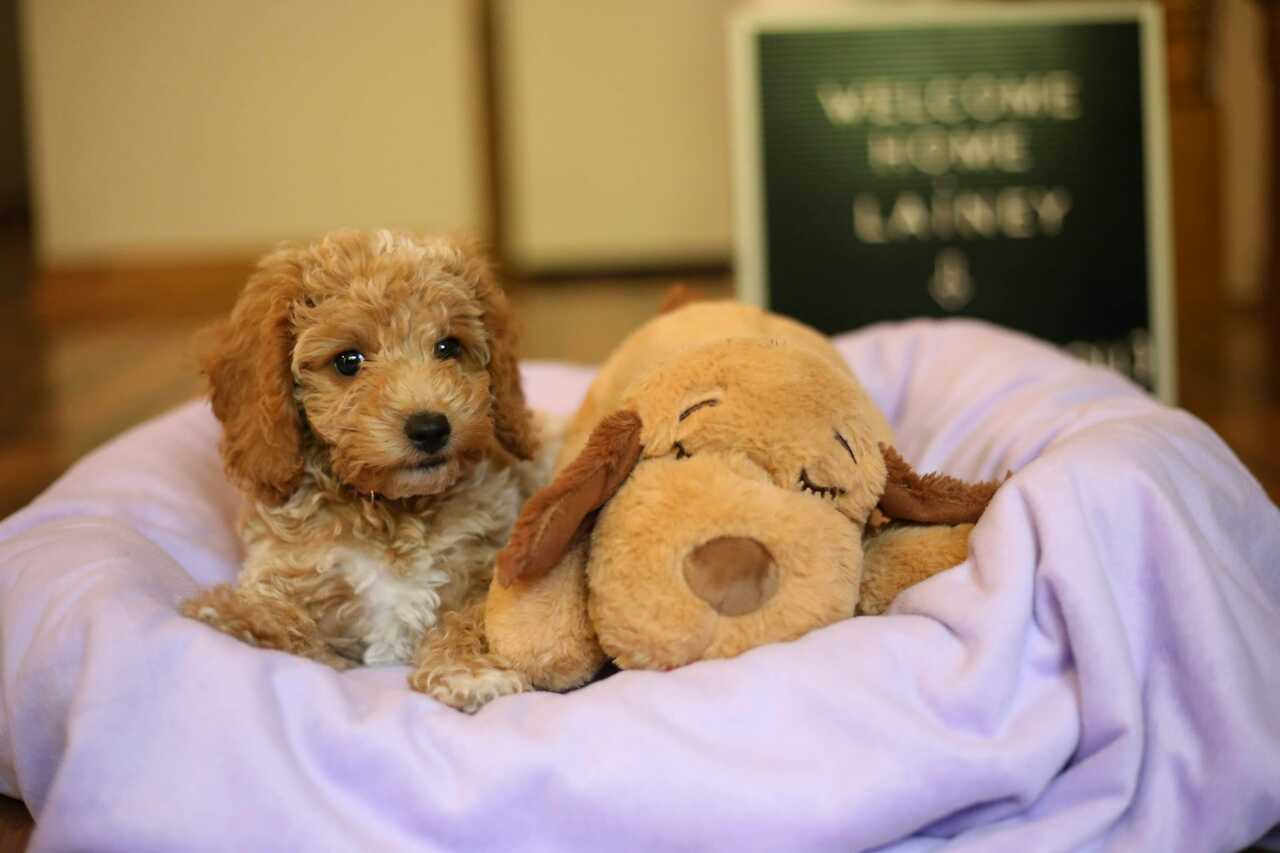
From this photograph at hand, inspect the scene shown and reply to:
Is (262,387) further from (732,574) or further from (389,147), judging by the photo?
(389,147)

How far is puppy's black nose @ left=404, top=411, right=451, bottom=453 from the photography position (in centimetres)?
164

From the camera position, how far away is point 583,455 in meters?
1.56

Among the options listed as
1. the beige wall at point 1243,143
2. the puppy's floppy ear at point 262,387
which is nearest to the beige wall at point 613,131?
the beige wall at point 1243,143

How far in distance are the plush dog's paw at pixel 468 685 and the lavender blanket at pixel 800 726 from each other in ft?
0.12

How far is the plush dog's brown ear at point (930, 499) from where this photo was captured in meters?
1.66

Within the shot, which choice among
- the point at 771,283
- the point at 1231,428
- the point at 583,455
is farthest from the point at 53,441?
the point at 1231,428

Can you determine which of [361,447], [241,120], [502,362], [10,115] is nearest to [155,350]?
[241,120]

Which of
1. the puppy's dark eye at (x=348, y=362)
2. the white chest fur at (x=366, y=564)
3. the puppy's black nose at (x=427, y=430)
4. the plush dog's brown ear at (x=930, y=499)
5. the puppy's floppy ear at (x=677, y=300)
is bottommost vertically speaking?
the white chest fur at (x=366, y=564)

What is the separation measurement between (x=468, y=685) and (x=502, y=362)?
0.51 metres

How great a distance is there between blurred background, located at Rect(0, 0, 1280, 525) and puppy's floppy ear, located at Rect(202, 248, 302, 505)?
353 centimetres

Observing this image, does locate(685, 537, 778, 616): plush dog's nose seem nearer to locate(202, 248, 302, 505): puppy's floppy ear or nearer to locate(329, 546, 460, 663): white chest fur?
locate(329, 546, 460, 663): white chest fur

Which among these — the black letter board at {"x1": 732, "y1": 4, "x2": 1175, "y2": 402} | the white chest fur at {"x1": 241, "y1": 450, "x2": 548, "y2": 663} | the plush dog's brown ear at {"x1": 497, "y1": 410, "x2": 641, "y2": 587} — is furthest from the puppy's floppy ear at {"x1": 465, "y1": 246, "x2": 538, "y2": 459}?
the black letter board at {"x1": 732, "y1": 4, "x2": 1175, "y2": 402}

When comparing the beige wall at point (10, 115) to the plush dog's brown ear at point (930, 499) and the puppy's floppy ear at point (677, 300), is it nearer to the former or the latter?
the puppy's floppy ear at point (677, 300)

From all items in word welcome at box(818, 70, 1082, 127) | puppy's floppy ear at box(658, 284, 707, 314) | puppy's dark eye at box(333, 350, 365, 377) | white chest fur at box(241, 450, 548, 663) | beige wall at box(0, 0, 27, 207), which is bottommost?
white chest fur at box(241, 450, 548, 663)
